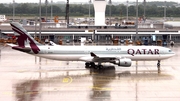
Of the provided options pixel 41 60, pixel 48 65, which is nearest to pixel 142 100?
pixel 48 65

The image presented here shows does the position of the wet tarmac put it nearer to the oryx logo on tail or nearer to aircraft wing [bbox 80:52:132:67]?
aircraft wing [bbox 80:52:132:67]

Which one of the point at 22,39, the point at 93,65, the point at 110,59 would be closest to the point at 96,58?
the point at 110,59

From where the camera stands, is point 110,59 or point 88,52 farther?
point 88,52

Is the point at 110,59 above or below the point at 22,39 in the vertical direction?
below

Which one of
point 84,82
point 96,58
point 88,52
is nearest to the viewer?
point 84,82

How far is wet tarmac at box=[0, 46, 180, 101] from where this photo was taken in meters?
34.1

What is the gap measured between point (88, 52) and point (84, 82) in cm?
920

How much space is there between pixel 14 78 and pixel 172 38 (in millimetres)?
55856

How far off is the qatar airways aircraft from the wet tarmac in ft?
4.39

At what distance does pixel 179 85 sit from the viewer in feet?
129

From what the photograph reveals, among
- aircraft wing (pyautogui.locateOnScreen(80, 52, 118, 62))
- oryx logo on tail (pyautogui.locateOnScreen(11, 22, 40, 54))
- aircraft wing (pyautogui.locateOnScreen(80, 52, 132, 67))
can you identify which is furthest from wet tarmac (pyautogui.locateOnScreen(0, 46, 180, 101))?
oryx logo on tail (pyautogui.locateOnScreen(11, 22, 40, 54))

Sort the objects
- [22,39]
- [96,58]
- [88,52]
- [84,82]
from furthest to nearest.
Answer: [88,52], [22,39], [96,58], [84,82]

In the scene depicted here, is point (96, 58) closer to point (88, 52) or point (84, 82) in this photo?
point (88, 52)

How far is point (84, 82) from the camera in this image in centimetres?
4022
